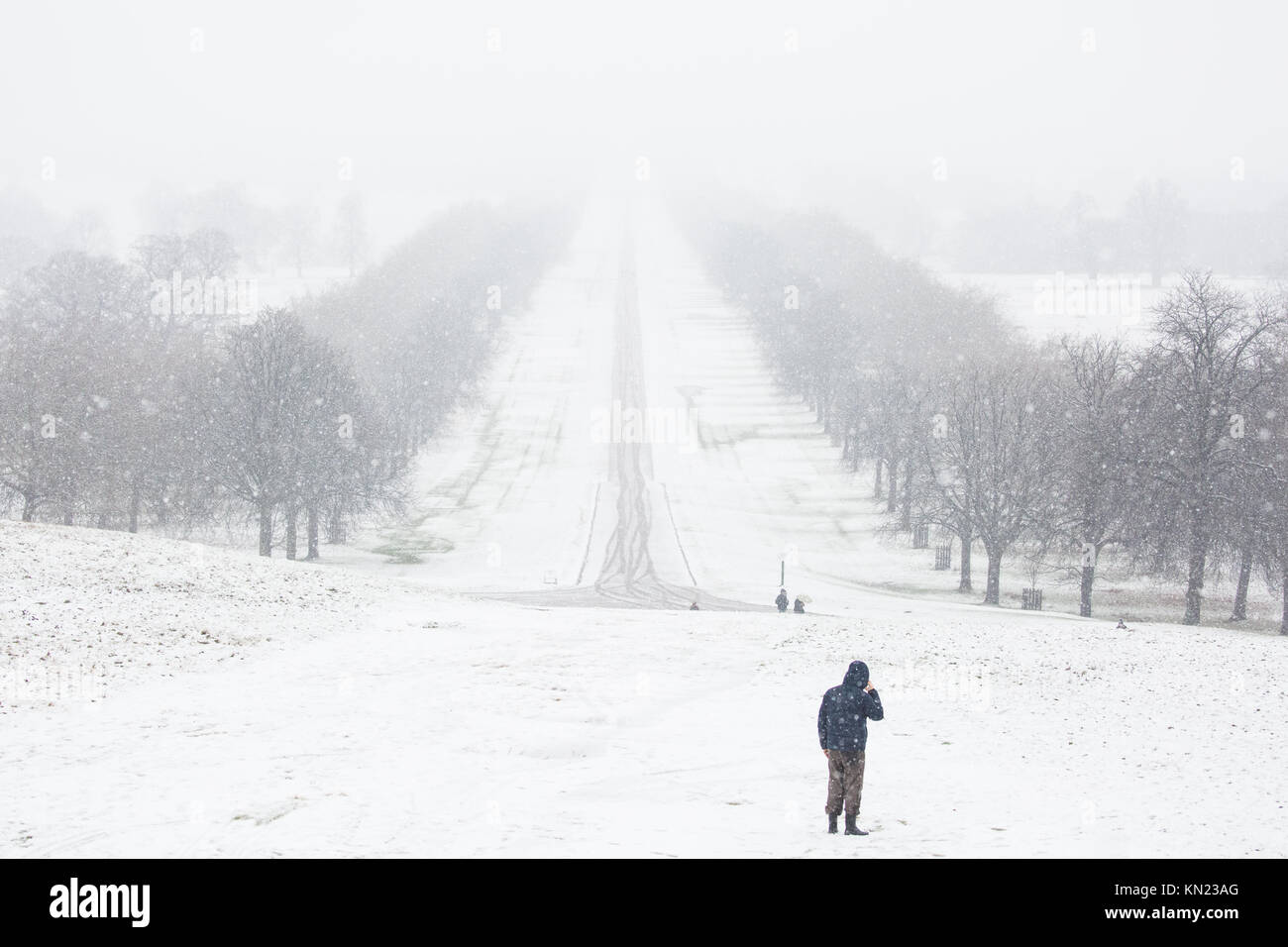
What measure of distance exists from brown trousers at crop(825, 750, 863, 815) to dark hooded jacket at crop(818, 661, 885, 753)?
4.3 inches

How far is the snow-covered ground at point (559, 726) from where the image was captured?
51.1 ft

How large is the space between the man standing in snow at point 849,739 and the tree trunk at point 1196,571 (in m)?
33.4

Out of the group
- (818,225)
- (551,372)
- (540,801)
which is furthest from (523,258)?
(540,801)

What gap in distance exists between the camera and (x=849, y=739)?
1549cm

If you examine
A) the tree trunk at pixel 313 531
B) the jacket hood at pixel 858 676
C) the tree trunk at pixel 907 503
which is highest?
the jacket hood at pixel 858 676

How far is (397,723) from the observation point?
20562 mm

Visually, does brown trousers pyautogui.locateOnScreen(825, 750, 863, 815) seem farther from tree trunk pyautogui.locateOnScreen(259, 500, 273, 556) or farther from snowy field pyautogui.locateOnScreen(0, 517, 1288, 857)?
tree trunk pyautogui.locateOnScreen(259, 500, 273, 556)

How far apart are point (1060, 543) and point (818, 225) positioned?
392 ft

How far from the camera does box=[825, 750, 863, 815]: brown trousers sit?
50.9 feet

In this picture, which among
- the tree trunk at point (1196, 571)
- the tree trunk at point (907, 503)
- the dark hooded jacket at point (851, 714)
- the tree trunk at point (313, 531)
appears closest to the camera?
the dark hooded jacket at point (851, 714)

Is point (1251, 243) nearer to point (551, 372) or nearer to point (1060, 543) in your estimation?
point (551, 372)

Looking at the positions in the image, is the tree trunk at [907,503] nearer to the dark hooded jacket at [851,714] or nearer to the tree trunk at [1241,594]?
the tree trunk at [1241,594]

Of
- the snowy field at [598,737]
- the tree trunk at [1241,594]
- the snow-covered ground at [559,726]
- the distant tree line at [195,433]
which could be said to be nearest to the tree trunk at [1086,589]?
the snow-covered ground at [559,726]

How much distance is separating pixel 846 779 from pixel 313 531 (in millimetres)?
46150
